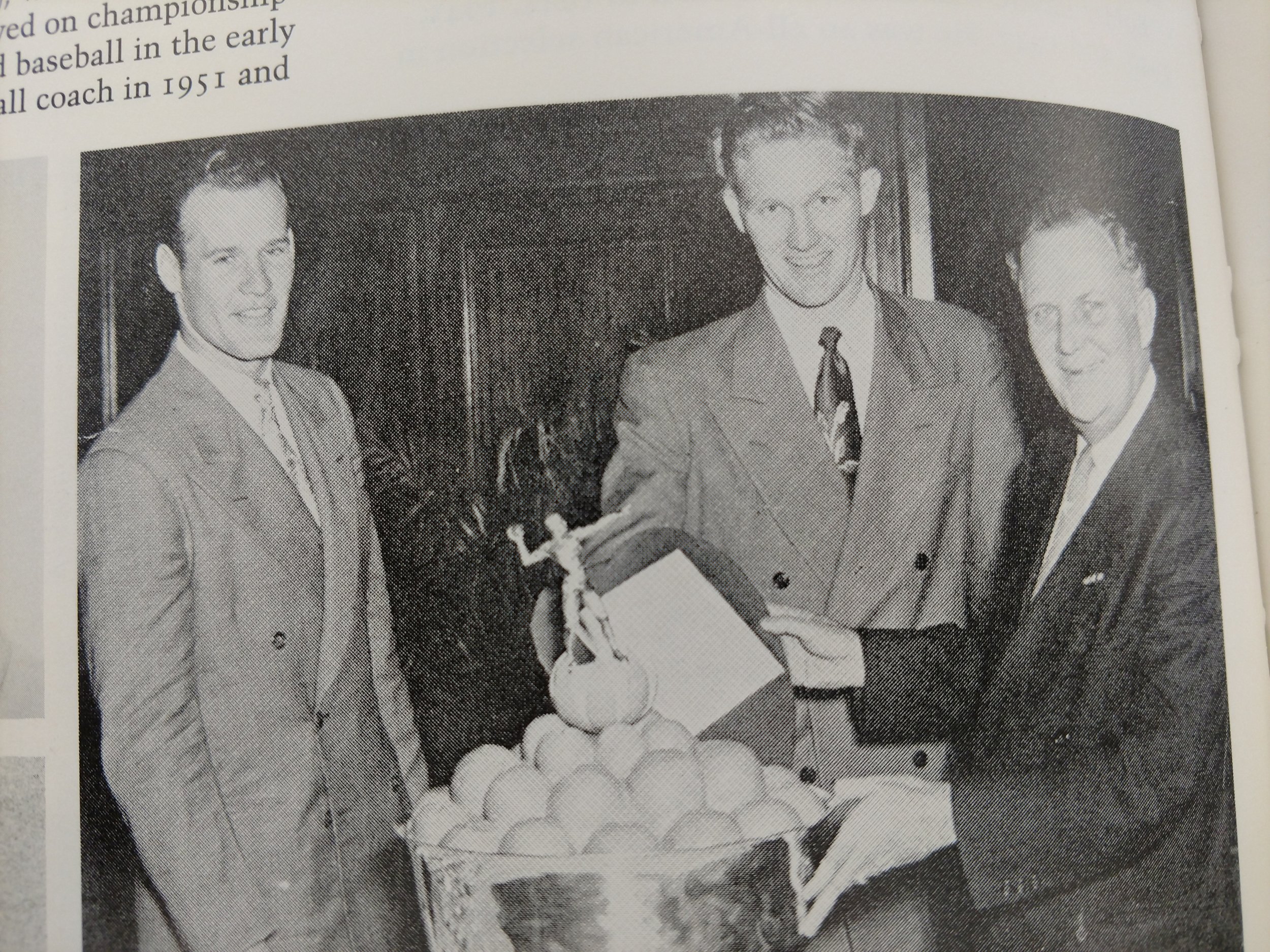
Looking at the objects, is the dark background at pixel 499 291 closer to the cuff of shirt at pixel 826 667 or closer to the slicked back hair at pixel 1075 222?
the slicked back hair at pixel 1075 222

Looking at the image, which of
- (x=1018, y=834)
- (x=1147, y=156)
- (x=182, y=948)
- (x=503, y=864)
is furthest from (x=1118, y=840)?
(x=182, y=948)

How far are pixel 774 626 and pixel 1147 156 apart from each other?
1006 mm

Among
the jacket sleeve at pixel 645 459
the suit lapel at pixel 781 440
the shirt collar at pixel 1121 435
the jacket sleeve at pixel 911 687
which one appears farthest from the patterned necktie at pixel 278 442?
the shirt collar at pixel 1121 435

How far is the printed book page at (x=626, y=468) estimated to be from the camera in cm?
157

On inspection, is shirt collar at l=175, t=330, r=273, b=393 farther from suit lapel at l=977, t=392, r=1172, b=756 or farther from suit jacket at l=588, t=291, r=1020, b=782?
suit lapel at l=977, t=392, r=1172, b=756

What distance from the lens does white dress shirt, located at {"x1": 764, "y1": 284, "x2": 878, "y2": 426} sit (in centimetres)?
164

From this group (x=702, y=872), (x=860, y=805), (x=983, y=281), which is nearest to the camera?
(x=702, y=872)

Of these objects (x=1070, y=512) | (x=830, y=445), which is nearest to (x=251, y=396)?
(x=830, y=445)

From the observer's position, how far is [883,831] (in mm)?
1562

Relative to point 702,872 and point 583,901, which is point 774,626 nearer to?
point 702,872

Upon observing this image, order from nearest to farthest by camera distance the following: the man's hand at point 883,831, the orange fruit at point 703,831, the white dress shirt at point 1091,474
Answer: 1. the orange fruit at point 703,831
2. the man's hand at point 883,831
3. the white dress shirt at point 1091,474

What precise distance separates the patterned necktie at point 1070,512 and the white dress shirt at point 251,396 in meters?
1.16

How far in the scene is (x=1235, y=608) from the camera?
1677mm

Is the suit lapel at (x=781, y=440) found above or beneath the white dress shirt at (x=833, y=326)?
beneath
